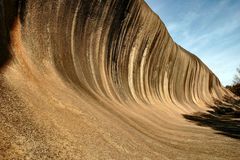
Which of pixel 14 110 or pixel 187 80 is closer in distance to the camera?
pixel 14 110

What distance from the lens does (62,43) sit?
191 inches

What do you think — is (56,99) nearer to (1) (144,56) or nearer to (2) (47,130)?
(2) (47,130)

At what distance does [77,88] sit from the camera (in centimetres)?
428

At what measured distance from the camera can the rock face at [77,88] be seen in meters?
2.72

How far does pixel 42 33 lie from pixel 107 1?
2668mm

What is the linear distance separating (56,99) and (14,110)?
69 cm

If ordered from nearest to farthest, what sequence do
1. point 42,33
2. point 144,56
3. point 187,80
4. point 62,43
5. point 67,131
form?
point 67,131
point 42,33
point 62,43
point 144,56
point 187,80

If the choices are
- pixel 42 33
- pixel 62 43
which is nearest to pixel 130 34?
pixel 62 43

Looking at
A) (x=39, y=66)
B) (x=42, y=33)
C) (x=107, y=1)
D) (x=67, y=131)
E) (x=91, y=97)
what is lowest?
(x=67, y=131)

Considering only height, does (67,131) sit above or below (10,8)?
below

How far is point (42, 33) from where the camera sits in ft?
14.3

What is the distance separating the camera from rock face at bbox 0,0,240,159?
272 centimetres

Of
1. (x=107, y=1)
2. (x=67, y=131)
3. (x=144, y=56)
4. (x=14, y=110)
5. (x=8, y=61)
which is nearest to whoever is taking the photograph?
(x=14, y=110)

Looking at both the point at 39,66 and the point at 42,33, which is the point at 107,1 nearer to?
the point at 42,33
